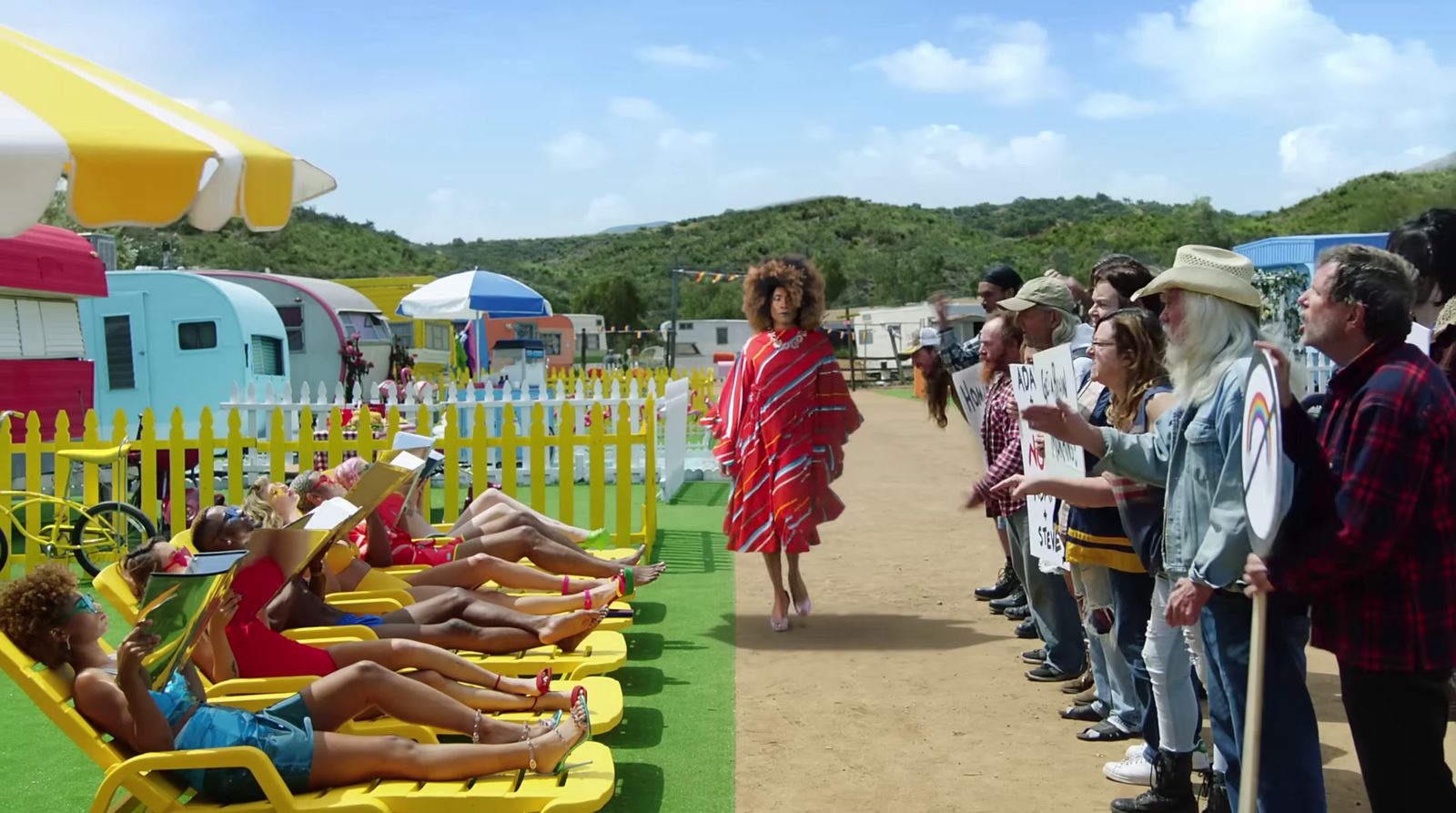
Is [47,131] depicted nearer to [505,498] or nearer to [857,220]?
[505,498]

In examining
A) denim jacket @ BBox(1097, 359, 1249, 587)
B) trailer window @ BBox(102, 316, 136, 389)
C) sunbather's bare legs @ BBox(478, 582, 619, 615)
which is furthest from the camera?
trailer window @ BBox(102, 316, 136, 389)

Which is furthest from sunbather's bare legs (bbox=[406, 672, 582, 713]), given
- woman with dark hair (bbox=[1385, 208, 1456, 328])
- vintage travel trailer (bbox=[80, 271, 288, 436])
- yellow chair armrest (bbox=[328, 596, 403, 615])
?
vintage travel trailer (bbox=[80, 271, 288, 436])

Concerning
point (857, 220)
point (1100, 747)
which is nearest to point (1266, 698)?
point (1100, 747)

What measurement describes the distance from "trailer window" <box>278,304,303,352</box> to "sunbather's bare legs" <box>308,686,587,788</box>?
18.3 metres

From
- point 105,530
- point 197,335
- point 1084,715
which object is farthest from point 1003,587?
point 197,335

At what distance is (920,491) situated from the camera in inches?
532

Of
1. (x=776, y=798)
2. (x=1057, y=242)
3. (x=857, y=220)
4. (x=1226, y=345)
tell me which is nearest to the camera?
(x=1226, y=345)

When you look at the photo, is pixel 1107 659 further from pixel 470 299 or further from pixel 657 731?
pixel 470 299

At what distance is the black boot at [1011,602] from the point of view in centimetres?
740

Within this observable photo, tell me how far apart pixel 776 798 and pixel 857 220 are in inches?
4808

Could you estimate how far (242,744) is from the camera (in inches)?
142

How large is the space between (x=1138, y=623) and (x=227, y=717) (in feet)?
10.3

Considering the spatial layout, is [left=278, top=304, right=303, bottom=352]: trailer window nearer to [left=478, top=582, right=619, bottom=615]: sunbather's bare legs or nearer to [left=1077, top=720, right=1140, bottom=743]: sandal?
[left=478, top=582, right=619, bottom=615]: sunbather's bare legs

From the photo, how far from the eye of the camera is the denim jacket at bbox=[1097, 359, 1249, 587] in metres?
3.13
